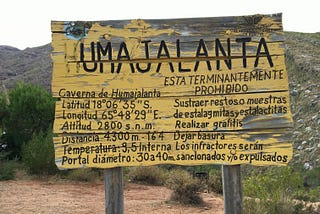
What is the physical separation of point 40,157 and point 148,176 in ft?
9.42

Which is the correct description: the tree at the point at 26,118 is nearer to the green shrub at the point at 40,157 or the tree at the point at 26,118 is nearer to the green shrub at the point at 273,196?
the green shrub at the point at 40,157

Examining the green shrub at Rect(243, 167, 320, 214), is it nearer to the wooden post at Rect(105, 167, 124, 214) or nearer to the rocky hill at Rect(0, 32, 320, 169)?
the wooden post at Rect(105, 167, 124, 214)

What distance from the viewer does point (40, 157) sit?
38.0ft

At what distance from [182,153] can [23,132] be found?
10.1 m

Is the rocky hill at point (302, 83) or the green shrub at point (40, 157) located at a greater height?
the rocky hill at point (302, 83)

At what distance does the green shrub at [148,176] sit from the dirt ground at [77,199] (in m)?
0.50

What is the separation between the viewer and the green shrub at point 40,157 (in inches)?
456

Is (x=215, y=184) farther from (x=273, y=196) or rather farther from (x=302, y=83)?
(x=302, y=83)

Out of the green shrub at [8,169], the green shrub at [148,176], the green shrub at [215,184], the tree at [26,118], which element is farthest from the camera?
the tree at [26,118]

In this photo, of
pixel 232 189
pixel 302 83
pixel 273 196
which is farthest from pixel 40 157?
pixel 302 83

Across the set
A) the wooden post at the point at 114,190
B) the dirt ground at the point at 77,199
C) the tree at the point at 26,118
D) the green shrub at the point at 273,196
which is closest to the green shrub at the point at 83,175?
the dirt ground at the point at 77,199

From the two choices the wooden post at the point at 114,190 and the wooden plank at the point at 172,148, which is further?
the wooden post at the point at 114,190

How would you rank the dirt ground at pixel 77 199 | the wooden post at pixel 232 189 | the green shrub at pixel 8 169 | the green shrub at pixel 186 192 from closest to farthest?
the wooden post at pixel 232 189
the dirt ground at pixel 77 199
the green shrub at pixel 186 192
the green shrub at pixel 8 169

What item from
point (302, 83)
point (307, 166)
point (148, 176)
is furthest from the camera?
point (302, 83)
